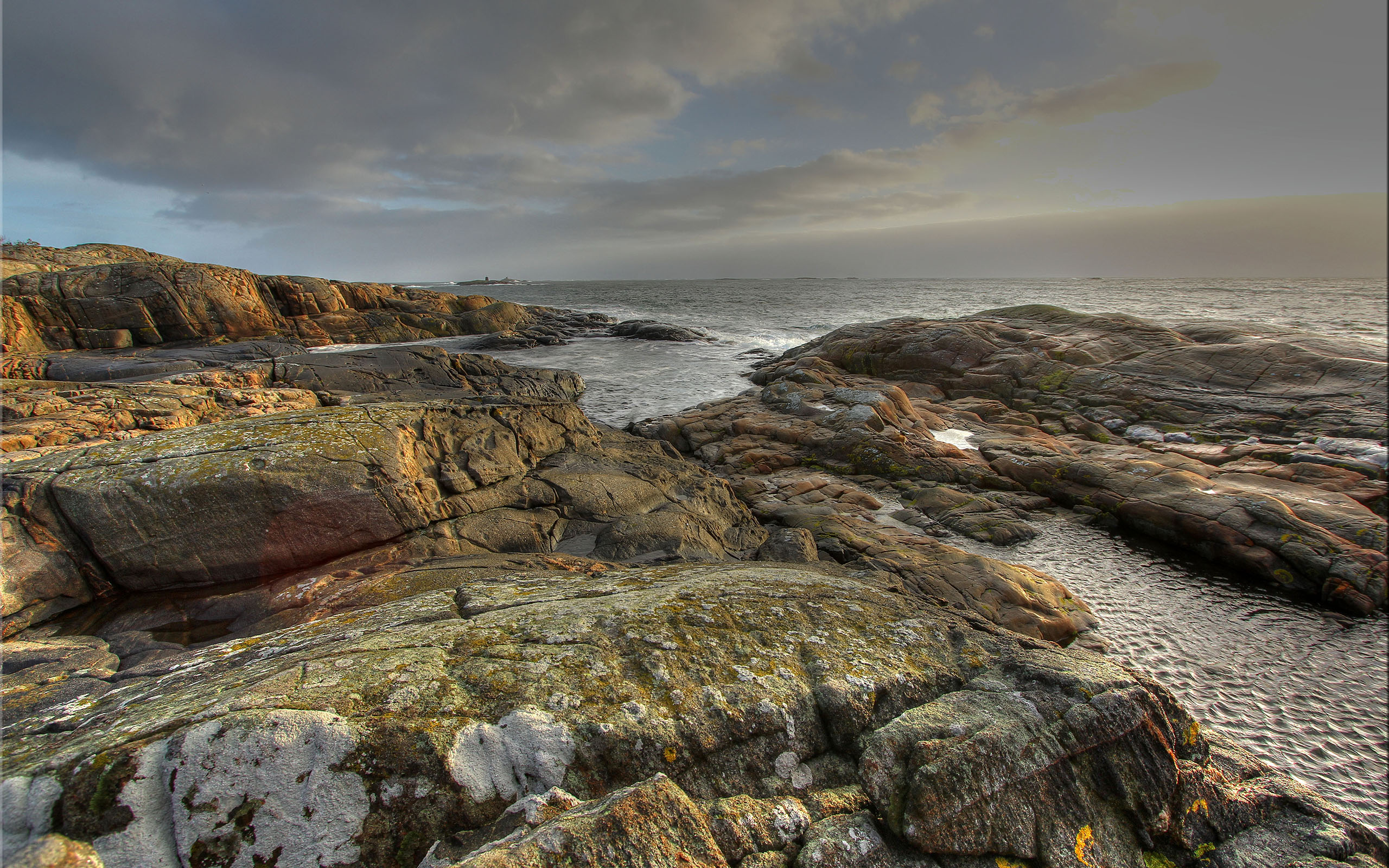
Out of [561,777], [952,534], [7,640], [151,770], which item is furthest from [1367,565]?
[7,640]

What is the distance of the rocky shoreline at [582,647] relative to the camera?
3160 millimetres

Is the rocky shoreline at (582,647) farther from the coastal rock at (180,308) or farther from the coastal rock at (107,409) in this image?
the coastal rock at (180,308)

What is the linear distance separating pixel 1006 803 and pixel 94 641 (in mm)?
8986

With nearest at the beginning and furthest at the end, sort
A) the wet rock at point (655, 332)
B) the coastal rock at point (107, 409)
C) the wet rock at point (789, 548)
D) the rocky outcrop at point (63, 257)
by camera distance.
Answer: the wet rock at point (789, 548), the coastal rock at point (107, 409), the rocky outcrop at point (63, 257), the wet rock at point (655, 332)

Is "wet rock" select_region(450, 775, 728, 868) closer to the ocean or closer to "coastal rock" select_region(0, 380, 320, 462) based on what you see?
"coastal rock" select_region(0, 380, 320, 462)

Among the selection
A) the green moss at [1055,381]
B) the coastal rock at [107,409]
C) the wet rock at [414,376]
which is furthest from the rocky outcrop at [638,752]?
the green moss at [1055,381]

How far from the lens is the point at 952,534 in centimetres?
1380

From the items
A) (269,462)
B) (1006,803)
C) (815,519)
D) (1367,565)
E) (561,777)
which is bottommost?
(1367,565)

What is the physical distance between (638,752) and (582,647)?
1.06 metres

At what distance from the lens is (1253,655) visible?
9.45m

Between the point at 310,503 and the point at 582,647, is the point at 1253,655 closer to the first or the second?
the point at 582,647

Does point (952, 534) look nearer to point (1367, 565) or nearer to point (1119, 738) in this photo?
point (1367, 565)

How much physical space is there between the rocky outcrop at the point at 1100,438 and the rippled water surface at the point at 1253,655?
0.90 metres

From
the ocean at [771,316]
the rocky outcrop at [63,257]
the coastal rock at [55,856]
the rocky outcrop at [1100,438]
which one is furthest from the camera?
the rocky outcrop at [63,257]
